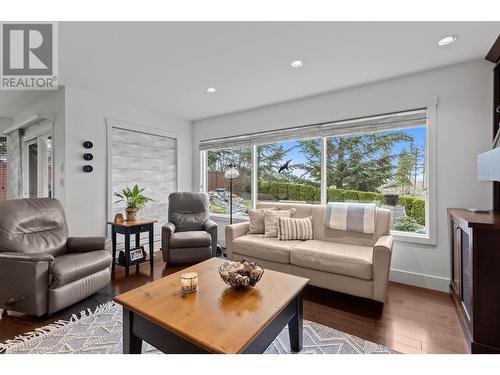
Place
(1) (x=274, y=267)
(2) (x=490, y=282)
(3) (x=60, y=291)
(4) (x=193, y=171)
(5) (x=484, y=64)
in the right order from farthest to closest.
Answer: (4) (x=193, y=171), (1) (x=274, y=267), (5) (x=484, y=64), (3) (x=60, y=291), (2) (x=490, y=282)

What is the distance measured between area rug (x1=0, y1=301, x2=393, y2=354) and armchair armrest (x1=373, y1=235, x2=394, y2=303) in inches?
20.8

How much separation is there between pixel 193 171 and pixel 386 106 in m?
3.51

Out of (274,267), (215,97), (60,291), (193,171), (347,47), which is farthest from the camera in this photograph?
(193,171)

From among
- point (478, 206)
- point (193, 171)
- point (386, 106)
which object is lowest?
point (478, 206)

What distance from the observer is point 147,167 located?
419cm

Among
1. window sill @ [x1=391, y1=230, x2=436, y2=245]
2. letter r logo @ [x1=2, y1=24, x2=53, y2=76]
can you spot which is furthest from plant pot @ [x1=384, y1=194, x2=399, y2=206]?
letter r logo @ [x1=2, y1=24, x2=53, y2=76]

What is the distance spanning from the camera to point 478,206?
248 centimetres

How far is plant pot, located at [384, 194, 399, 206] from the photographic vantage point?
309cm

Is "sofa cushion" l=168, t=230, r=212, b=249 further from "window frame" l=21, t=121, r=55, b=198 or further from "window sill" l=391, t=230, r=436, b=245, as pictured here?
"window sill" l=391, t=230, r=436, b=245

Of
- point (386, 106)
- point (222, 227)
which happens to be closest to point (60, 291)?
point (222, 227)

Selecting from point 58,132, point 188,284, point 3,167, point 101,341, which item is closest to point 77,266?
point 101,341

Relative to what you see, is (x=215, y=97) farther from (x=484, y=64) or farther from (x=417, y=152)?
(x=484, y=64)

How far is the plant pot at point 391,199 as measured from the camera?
10.1ft

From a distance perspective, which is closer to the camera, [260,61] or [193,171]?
[260,61]
